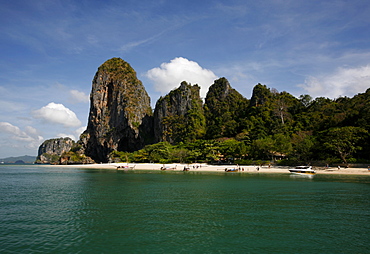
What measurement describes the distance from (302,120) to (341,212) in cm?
8674

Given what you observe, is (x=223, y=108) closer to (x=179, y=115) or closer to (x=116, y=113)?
(x=179, y=115)

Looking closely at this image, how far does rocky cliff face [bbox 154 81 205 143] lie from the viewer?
13643 cm

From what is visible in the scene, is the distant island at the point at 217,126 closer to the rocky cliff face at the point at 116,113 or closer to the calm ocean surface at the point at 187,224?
the rocky cliff face at the point at 116,113

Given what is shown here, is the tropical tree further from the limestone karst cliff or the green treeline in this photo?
the limestone karst cliff

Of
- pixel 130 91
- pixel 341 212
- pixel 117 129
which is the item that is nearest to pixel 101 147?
pixel 117 129

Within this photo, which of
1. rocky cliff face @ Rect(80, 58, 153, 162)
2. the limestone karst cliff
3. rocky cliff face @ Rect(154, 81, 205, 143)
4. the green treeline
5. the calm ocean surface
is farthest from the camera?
rocky cliff face @ Rect(80, 58, 153, 162)

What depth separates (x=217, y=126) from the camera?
124 m

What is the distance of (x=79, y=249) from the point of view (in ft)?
40.2

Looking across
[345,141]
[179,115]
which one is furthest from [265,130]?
[179,115]

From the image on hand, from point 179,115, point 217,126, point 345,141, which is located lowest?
point 345,141

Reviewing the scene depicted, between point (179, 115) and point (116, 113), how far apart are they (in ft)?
138

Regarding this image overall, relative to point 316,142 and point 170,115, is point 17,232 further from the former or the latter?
point 170,115

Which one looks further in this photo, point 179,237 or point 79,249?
point 179,237

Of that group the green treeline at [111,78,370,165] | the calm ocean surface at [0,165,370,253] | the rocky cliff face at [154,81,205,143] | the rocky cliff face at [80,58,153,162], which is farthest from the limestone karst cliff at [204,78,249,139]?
the calm ocean surface at [0,165,370,253]
